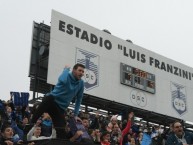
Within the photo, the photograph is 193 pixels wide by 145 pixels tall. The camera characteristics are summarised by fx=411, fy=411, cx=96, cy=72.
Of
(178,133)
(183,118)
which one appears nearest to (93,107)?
(183,118)

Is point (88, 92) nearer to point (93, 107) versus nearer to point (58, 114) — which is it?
point (93, 107)

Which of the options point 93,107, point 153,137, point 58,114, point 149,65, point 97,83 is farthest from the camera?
point 149,65

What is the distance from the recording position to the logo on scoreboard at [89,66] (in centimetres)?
1800

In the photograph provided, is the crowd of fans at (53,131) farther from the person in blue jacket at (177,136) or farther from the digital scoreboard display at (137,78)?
the digital scoreboard display at (137,78)

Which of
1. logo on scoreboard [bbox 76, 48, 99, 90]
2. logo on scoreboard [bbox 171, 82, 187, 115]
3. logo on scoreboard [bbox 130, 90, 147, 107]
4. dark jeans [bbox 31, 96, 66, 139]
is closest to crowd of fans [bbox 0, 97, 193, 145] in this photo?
dark jeans [bbox 31, 96, 66, 139]

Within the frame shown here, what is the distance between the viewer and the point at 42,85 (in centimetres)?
1769

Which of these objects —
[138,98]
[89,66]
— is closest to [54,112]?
[89,66]

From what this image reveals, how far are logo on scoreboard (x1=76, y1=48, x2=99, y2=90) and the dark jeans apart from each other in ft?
36.9

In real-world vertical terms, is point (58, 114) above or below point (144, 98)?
below

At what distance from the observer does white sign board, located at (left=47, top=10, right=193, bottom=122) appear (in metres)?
17.7

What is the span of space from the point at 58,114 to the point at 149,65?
15.7m

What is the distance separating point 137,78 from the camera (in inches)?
810

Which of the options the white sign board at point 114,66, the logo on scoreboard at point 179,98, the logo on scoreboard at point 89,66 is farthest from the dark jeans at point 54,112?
the logo on scoreboard at point 179,98

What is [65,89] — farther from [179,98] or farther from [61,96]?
[179,98]
